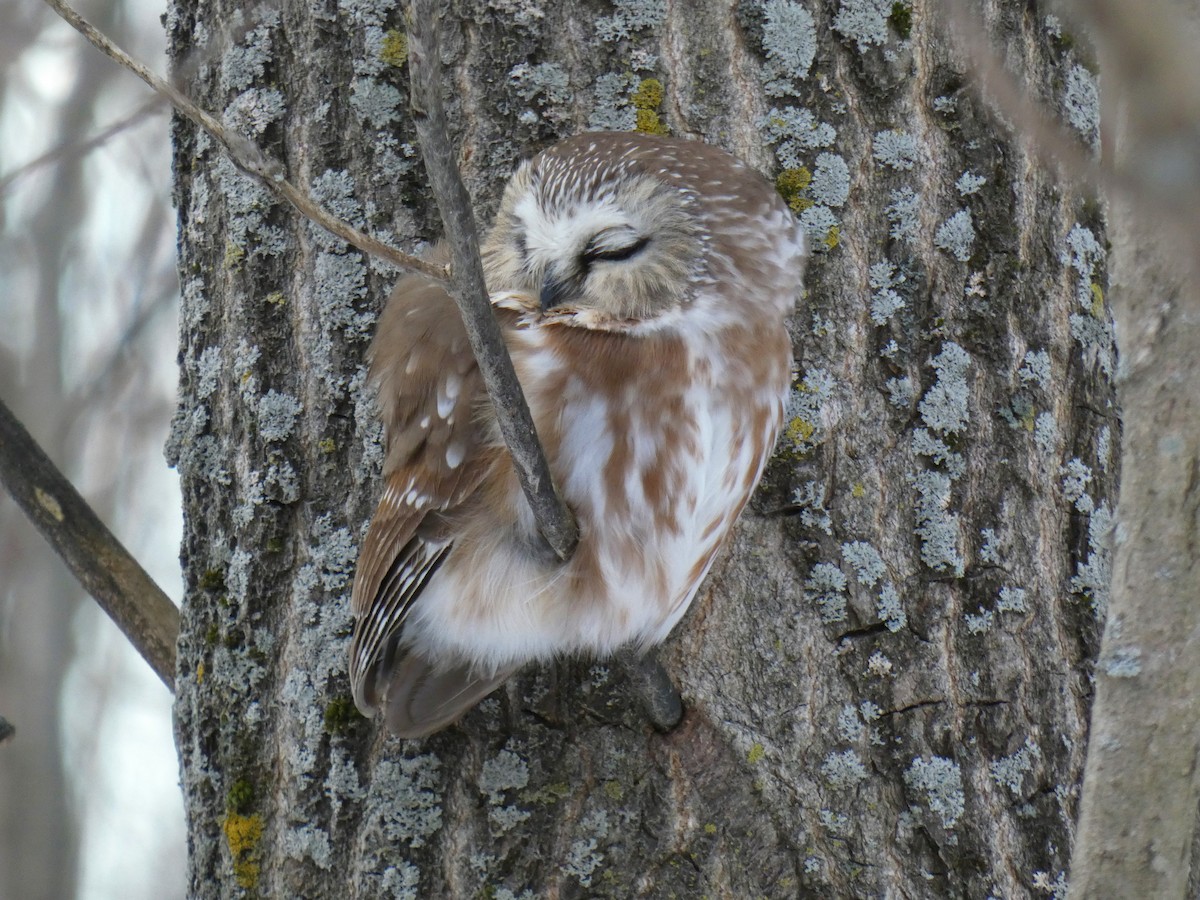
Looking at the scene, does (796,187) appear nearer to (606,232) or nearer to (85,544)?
(606,232)

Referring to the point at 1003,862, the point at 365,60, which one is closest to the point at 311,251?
the point at 365,60

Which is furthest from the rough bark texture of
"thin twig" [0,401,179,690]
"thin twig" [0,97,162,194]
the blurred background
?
the blurred background

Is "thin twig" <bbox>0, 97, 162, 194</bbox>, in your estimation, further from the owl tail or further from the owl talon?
the owl talon

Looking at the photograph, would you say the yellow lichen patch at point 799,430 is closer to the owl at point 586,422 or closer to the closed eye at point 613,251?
the owl at point 586,422

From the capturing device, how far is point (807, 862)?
2.01 metres

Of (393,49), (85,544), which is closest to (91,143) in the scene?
(393,49)

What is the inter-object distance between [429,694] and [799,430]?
783 mm

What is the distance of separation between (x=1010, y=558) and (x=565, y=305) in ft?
2.91

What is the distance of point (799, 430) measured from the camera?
2.17m

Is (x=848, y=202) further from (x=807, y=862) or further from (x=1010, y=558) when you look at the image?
(x=807, y=862)

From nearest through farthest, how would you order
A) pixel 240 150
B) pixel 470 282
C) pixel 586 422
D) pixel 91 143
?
pixel 240 150 < pixel 470 282 < pixel 586 422 < pixel 91 143

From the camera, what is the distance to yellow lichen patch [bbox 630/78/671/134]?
2.22 m

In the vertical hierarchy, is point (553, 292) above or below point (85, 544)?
above

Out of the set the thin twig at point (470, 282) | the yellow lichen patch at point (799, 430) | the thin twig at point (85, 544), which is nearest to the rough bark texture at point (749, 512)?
the yellow lichen patch at point (799, 430)
